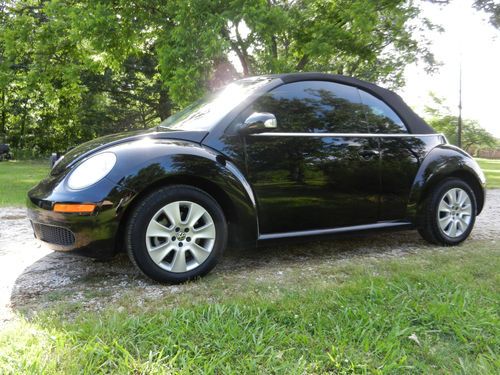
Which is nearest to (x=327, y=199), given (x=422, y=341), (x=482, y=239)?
(x=422, y=341)

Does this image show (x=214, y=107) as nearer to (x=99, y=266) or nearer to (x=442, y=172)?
(x=99, y=266)

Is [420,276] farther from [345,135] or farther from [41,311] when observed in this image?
[41,311]

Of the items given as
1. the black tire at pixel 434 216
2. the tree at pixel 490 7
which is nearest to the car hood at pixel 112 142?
the black tire at pixel 434 216

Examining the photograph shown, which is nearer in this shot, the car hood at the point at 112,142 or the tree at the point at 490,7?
the car hood at the point at 112,142

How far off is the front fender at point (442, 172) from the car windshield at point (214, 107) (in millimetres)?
1653

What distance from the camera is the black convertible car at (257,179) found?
113 inches

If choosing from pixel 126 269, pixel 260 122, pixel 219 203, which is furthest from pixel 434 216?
pixel 126 269

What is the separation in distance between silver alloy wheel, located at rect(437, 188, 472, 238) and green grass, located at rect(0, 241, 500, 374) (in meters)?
1.03

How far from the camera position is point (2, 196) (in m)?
7.88

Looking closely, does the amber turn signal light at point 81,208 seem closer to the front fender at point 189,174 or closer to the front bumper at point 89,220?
the front bumper at point 89,220

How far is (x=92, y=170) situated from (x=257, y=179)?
1.17 meters

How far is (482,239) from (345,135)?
208cm

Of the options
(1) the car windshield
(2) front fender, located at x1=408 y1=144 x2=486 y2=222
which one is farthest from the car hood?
(2) front fender, located at x1=408 y1=144 x2=486 y2=222

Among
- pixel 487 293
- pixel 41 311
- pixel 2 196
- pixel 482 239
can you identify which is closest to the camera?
pixel 41 311
